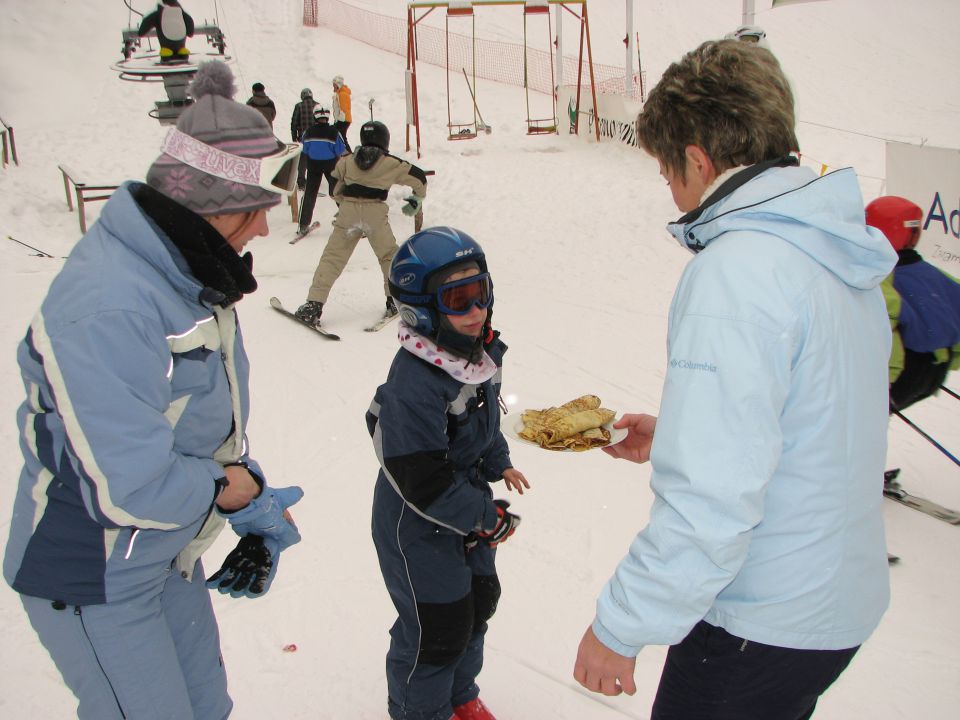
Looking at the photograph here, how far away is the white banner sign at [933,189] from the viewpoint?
6.48m

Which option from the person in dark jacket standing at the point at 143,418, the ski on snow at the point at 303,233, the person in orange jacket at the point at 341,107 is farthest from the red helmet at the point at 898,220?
the person in orange jacket at the point at 341,107

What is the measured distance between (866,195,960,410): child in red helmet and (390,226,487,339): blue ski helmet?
252cm

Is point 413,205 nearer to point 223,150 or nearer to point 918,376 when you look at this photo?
point 918,376

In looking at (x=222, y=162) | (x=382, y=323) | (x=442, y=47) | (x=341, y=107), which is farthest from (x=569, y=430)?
(x=442, y=47)

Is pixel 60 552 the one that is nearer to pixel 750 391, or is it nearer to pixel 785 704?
pixel 750 391

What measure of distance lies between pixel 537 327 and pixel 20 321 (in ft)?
15.0

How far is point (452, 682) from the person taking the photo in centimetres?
251

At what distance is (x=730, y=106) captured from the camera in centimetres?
145

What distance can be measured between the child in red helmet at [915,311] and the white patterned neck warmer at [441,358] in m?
2.50

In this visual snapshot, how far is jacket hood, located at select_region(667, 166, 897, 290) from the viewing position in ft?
4.42

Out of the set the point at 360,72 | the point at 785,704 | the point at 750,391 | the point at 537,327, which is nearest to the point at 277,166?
the point at 750,391

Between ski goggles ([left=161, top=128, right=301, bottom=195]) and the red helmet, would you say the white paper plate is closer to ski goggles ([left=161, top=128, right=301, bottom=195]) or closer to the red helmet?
ski goggles ([left=161, top=128, right=301, bottom=195])

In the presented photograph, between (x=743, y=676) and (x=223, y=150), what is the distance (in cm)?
166

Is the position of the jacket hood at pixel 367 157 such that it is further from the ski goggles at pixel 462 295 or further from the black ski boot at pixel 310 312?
the ski goggles at pixel 462 295
